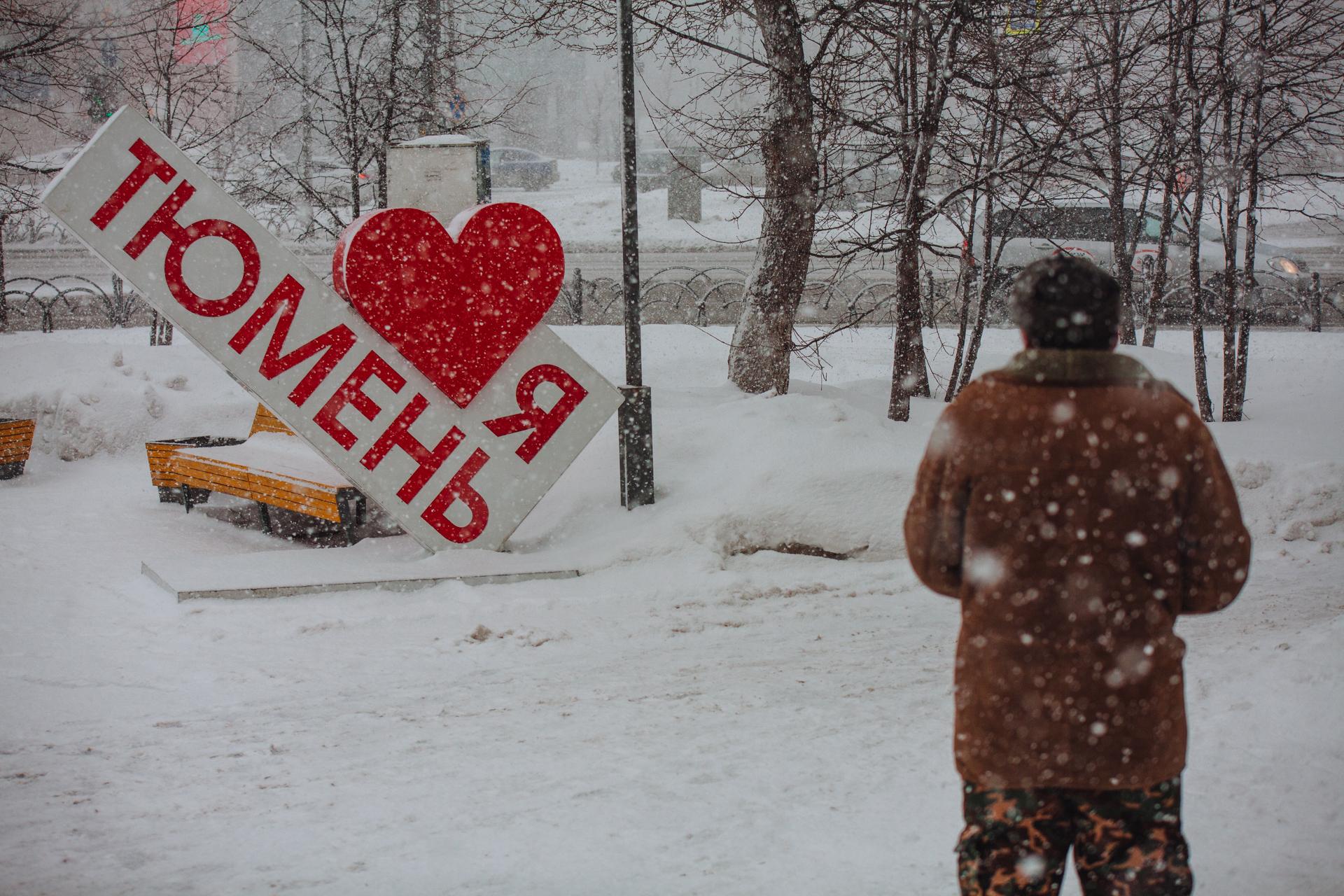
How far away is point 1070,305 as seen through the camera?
93.7 inches

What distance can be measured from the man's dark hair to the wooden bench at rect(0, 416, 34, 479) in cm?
987

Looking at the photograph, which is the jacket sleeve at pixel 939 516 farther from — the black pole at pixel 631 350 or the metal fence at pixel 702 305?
the metal fence at pixel 702 305

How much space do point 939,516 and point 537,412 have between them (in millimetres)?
5261

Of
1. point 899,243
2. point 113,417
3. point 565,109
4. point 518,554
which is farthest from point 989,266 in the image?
point 565,109

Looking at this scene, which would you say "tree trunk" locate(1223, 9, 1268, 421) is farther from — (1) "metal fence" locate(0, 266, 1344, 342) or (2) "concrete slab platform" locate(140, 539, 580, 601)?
(2) "concrete slab platform" locate(140, 539, 580, 601)

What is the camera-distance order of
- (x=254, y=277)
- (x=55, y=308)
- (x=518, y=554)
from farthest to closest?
(x=55, y=308), (x=518, y=554), (x=254, y=277)

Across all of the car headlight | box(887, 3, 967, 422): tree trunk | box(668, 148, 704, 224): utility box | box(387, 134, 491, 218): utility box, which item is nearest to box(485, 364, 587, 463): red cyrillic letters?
box(387, 134, 491, 218): utility box

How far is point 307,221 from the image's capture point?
46.8 feet

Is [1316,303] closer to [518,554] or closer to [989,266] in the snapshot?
[989,266]

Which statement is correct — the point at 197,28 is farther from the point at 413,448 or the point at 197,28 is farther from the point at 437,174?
the point at 413,448

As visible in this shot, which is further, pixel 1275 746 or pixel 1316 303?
pixel 1316 303

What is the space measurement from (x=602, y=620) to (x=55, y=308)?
1648 cm

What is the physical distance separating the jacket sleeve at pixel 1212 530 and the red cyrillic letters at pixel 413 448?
219 inches

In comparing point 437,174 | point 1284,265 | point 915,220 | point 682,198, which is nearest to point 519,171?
point 682,198
